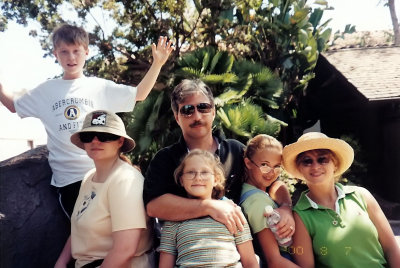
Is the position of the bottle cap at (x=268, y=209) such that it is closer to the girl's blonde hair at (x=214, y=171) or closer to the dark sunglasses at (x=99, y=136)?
the girl's blonde hair at (x=214, y=171)

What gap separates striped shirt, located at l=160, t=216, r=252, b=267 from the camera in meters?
2.23

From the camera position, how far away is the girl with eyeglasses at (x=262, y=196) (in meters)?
2.43

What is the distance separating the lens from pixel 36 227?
302cm

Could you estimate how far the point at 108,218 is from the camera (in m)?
2.38

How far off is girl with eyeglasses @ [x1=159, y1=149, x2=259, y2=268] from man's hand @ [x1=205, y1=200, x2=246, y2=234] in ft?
0.11

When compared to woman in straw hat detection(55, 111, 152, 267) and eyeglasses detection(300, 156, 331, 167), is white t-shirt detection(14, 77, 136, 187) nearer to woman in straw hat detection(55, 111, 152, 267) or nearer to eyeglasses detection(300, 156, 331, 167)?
woman in straw hat detection(55, 111, 152, 267)

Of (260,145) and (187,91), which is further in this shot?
(187,91)

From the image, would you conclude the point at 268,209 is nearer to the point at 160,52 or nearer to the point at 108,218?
the point at 108,218

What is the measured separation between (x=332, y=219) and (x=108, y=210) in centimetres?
141

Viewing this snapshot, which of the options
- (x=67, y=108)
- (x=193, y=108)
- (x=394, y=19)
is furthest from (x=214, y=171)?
(x=394, y=19)

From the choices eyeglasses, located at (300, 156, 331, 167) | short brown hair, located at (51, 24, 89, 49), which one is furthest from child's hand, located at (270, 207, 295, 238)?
short brown hair, located at (51, 24, 89, 49)

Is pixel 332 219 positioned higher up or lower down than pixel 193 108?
lower down

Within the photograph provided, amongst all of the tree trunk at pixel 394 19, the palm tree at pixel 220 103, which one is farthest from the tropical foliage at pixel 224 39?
the tree trunk at pixel 394 19

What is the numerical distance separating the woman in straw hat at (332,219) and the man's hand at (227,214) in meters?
0.42
